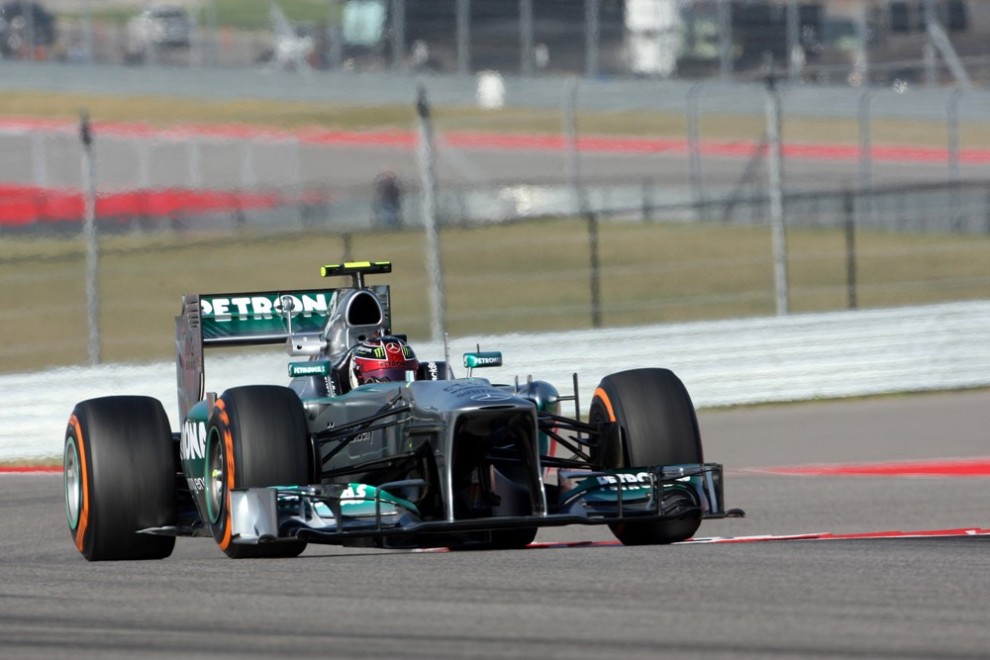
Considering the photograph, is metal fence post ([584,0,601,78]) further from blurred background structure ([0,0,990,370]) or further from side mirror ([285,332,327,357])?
side mirror ([285,332,327,357])

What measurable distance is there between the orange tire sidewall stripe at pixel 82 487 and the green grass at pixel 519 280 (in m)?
11.4

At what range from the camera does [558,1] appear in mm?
31531

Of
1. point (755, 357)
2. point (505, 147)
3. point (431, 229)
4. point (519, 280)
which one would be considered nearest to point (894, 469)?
point (755, 357)

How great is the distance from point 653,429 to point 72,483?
257 centimetres

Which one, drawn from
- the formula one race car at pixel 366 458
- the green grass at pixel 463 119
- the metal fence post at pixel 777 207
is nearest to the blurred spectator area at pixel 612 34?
the green grass at pixel 463 119

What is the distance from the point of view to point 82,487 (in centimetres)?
798

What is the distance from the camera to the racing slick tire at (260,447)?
23.5 ft

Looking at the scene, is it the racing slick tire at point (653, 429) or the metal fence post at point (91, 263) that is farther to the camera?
the metal fence post at point (91, 263)

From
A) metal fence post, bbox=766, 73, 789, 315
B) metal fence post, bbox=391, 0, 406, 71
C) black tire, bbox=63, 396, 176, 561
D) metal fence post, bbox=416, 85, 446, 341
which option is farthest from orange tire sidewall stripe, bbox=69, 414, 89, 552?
metal fence post, bbox=391, 0, 406, 71

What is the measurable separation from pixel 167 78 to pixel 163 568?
34343mm

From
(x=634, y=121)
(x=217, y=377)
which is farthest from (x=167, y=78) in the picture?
(x=217, y=377)

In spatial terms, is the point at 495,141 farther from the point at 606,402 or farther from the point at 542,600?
the point at 542,600

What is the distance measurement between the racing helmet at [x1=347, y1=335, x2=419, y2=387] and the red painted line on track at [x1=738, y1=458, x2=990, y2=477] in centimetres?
390

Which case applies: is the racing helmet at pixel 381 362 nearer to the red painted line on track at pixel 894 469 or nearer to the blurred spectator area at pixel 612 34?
Result: the red painted line on track at pixel 894 469
